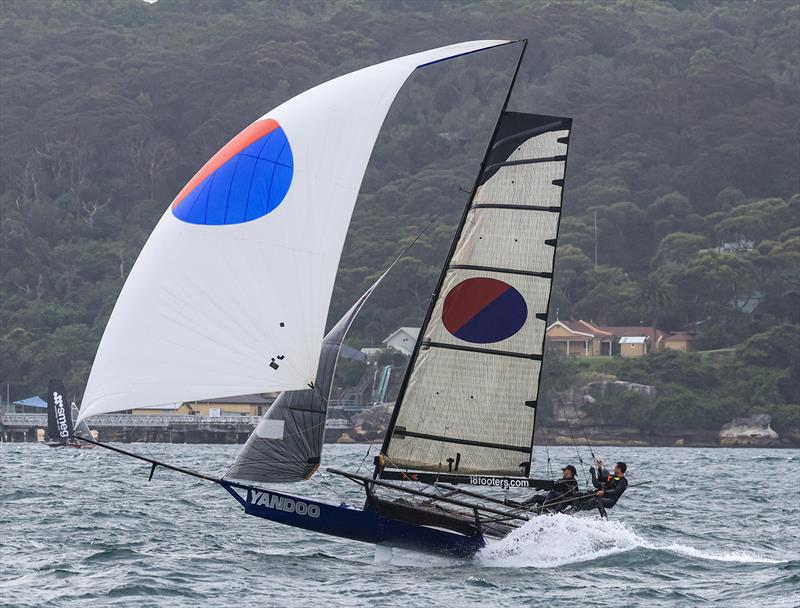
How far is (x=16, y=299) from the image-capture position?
121250mm

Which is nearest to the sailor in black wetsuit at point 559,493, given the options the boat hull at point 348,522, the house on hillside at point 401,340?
the boat hull at point 348,522

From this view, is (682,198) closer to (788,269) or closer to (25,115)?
(788,269)

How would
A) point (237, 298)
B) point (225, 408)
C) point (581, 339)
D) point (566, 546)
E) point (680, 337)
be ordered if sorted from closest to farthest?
1. point (237, 298)
2. point (566, 546)
3. point (225, 408)
4. point (680, 337)
5. point (581, 339)

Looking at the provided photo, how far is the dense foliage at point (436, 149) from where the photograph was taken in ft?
373

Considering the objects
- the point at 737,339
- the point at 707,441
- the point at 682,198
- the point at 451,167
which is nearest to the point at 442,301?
the point at 707,441

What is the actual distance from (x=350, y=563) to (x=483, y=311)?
3.84 metres

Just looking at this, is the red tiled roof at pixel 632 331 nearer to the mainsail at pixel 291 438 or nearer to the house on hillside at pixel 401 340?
the house on hillside at pixel 401 340

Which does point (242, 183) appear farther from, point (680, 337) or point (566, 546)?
point (680, 337)

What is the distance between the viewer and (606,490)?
69.2 feet

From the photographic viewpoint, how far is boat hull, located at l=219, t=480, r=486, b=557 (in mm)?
19359

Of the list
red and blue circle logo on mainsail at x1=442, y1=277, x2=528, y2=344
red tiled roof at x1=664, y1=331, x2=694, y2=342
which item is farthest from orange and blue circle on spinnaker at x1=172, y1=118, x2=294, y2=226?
red tiled roof at x1=664, y1=331, x2=694, y2=342

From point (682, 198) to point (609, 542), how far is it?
118412mm

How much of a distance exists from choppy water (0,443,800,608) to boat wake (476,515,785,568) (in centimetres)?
2

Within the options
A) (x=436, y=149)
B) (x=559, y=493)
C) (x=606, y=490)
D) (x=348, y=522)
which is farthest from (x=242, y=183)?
(x=436, y=149)
